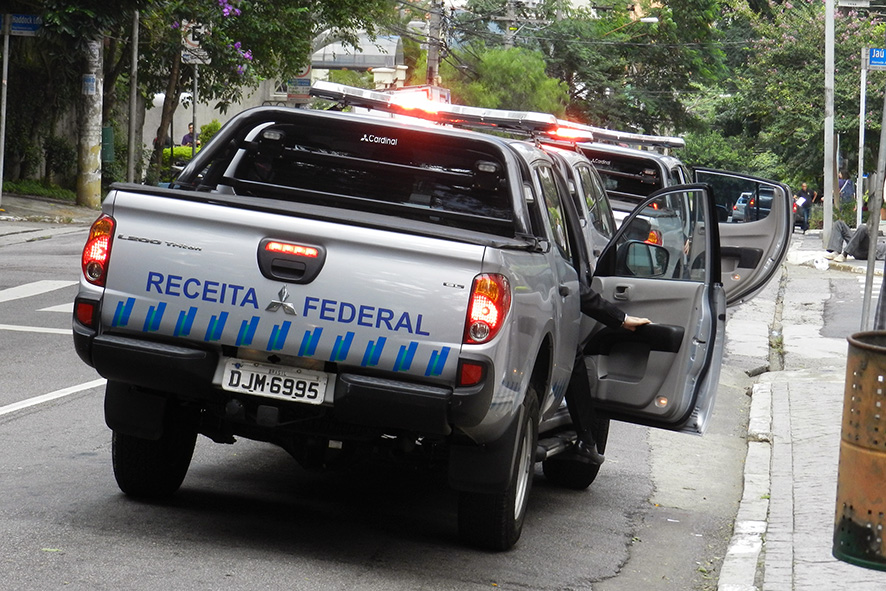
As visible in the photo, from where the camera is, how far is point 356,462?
589 centimetres

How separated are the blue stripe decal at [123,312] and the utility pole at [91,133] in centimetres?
2067

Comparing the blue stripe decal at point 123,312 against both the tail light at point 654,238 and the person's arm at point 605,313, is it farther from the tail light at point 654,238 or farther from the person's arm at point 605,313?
the tail light at point 654,238

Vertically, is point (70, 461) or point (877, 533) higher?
point (877, 533)

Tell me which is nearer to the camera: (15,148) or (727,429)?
(727,429)

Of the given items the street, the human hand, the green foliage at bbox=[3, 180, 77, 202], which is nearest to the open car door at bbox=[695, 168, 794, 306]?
the street

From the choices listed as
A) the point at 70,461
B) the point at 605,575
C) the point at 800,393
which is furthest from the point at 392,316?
the point at 800,393

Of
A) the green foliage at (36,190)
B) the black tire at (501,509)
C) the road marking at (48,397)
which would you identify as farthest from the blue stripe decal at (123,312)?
the green foliage at (36,190)

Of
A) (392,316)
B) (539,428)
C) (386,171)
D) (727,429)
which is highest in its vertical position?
(386,171)

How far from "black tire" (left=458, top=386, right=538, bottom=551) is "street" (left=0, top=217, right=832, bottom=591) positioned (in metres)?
0.08

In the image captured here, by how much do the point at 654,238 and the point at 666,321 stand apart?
2.68ft

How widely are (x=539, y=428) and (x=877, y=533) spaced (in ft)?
8.72

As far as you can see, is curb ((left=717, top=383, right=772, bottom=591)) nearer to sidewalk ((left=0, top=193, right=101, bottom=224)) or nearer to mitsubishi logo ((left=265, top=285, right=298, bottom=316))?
mitsubishi logo ((left=265, top=285, right=298, bottom=316))

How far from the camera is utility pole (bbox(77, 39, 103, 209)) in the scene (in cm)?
2552

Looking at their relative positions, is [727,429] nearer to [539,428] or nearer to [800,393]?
[800,393]
